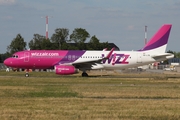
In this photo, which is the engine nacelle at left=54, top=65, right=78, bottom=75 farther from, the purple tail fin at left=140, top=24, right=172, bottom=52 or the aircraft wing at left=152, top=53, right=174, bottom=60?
the purple tail fin at left=140, top=24, right=172, bottom=52

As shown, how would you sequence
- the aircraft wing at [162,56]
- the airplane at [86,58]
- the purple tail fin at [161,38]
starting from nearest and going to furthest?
the airplane at [86,58], the aircraft wing at [162,56], the purple tail fin at [161,38]

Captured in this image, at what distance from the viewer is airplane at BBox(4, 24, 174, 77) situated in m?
46.3

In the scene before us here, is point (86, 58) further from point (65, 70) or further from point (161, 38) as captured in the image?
point (161, 38)

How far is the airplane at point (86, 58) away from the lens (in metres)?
46.3

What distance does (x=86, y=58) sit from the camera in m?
47.7

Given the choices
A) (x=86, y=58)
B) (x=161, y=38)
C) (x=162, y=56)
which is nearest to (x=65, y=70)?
(x=86, y=58)

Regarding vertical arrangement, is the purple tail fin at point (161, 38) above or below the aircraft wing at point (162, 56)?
above

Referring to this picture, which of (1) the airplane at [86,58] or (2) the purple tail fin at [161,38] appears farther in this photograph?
(2) the purple tail fin at [161,38]

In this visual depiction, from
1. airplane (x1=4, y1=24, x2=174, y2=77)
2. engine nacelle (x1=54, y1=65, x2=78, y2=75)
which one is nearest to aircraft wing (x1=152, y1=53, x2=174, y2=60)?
airplane (x1=4, y1=24, x2=174, y2=77)

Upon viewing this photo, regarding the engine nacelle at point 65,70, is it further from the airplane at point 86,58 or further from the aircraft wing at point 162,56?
the aircraft wing at point 162,56

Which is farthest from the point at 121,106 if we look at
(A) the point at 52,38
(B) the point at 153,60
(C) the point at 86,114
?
(A) the point at 52,38

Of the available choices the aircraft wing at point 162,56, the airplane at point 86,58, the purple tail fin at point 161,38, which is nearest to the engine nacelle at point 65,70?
the airplane at point 86,58

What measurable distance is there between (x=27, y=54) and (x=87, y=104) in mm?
30631

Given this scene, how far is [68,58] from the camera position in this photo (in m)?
46.8
